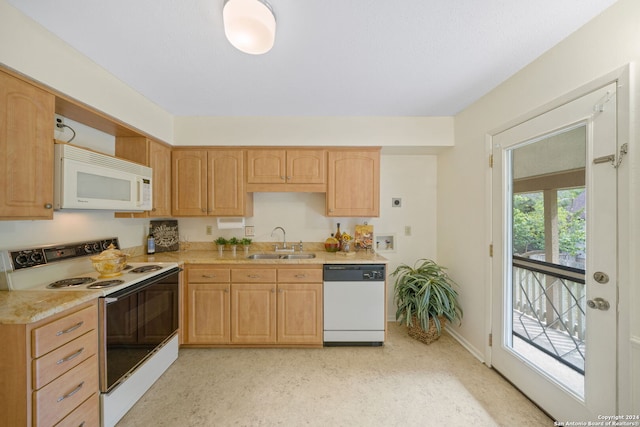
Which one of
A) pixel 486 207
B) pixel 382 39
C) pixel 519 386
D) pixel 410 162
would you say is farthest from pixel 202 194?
pixel 519 386

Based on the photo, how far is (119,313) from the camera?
1.53 m

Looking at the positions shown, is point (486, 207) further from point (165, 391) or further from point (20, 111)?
point (20, 111)

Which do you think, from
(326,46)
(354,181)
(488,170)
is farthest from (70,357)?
(488,170)

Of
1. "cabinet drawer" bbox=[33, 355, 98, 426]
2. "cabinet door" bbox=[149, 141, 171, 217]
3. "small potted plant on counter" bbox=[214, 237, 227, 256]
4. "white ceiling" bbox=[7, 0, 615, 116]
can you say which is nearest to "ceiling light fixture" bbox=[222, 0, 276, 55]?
"white ceiling" bbox=[7, 0, 615, 116]

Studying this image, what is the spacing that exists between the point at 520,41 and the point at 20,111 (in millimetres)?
3005

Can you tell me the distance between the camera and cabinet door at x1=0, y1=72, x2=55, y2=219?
1222mm

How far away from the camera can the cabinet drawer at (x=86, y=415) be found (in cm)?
122

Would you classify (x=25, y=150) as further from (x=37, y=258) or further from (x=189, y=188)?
(x=189, y=188)

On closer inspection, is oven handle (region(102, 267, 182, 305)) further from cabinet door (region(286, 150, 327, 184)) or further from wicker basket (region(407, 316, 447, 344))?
wicker basket (region(407, 316, 447, 344))

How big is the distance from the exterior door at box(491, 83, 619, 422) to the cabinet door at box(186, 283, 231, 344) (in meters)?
2.50

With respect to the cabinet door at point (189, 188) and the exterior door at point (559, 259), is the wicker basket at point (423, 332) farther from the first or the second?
the cabinet door at point (189, 188)

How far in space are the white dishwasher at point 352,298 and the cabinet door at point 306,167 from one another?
3.23 feet

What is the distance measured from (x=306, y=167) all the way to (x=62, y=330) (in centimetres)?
217

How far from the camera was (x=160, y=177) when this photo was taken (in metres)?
2.42
